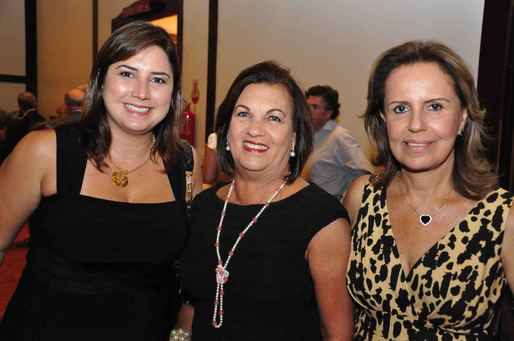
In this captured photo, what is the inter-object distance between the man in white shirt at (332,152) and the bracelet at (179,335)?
2656 millimetres

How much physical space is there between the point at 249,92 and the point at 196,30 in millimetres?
5212

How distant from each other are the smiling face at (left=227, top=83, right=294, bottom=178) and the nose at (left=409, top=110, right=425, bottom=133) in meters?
0.46

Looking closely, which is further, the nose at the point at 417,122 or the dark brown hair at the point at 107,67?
the dark brown hair at the point at 107,67

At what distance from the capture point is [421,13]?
157 inches

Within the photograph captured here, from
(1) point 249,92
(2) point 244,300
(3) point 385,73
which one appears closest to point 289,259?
(2) point 244,300

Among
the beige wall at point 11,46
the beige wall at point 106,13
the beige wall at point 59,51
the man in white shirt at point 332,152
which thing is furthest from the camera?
the beige wall at point 11,46

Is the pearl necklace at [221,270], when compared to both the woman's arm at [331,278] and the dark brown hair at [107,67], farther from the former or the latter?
the dark brown hair at [107,67]

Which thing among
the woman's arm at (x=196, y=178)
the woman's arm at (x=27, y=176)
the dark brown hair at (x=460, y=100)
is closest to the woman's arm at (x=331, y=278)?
the dark brown hair at (x=460, y=100)

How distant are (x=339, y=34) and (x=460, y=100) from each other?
3.24 m

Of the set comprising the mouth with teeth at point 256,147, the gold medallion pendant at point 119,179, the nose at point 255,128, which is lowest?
the gold medallion pendant at point 119,179

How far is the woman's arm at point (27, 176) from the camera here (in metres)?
1.78

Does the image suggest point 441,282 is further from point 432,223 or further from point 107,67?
point 107,67

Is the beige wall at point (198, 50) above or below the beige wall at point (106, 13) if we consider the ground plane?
below

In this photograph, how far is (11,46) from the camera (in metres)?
11.6
